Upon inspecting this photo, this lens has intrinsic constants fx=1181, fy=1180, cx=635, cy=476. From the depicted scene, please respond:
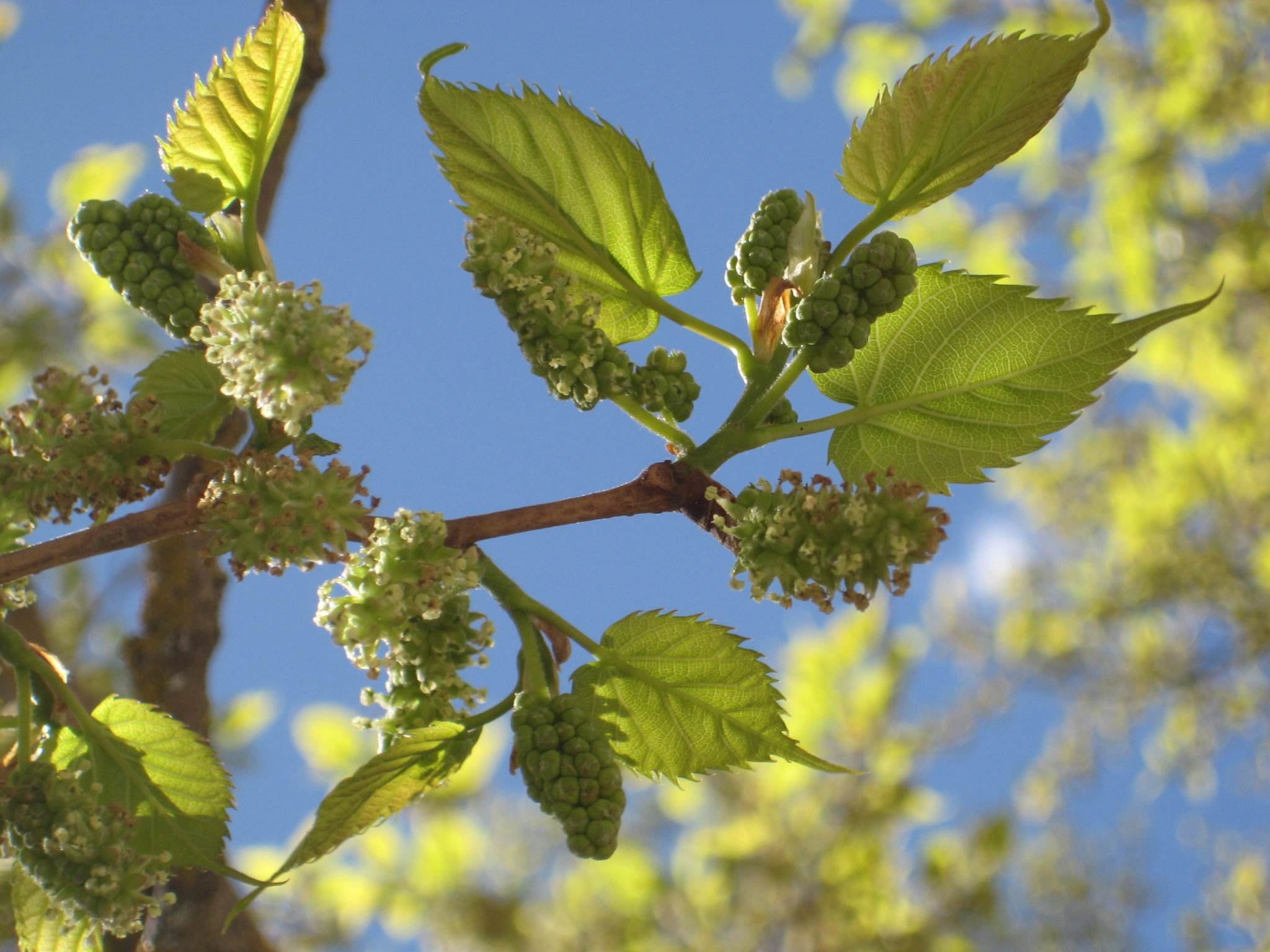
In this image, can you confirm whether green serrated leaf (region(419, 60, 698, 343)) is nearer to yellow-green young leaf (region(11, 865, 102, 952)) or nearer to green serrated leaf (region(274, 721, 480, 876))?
green serrated leaf (region(274, 721, 480, 876))

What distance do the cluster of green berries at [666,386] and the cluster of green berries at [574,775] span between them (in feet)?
0.94

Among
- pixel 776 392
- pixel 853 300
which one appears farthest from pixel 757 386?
pixel 853 300

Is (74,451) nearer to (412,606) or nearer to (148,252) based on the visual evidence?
(148,252)

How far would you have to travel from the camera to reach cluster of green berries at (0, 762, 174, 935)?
3.18ft

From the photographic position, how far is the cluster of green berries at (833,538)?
2.85 feet

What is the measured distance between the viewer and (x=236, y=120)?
111 cm

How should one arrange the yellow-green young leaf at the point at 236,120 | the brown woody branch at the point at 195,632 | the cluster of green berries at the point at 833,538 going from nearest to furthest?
the cluster of green berries at the point at 833,538 < the yellow-green young leaf at the point at 236,120 < the brown woody branch at the point at 195,632

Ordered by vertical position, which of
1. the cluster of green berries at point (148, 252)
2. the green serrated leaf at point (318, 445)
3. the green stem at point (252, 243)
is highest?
the green stem at point (252, 243)

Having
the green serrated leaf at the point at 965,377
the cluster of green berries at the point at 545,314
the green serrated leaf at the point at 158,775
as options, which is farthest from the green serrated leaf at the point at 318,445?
the green serrated leaf at the point at 965,377

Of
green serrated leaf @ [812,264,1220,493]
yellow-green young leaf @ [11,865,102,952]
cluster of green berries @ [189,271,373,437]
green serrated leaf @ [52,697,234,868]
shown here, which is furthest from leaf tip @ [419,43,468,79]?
yellow-green young leaf @ [11,865,102,952]

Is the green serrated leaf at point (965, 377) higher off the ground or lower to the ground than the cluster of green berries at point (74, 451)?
higher

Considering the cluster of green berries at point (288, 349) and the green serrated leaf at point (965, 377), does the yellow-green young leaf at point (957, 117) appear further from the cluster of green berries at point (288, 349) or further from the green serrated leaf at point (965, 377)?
the cluster of green berries at point (288, 349)

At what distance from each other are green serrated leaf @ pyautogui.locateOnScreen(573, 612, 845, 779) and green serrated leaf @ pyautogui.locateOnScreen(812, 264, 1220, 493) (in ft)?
0.67

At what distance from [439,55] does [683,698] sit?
1.98ft
